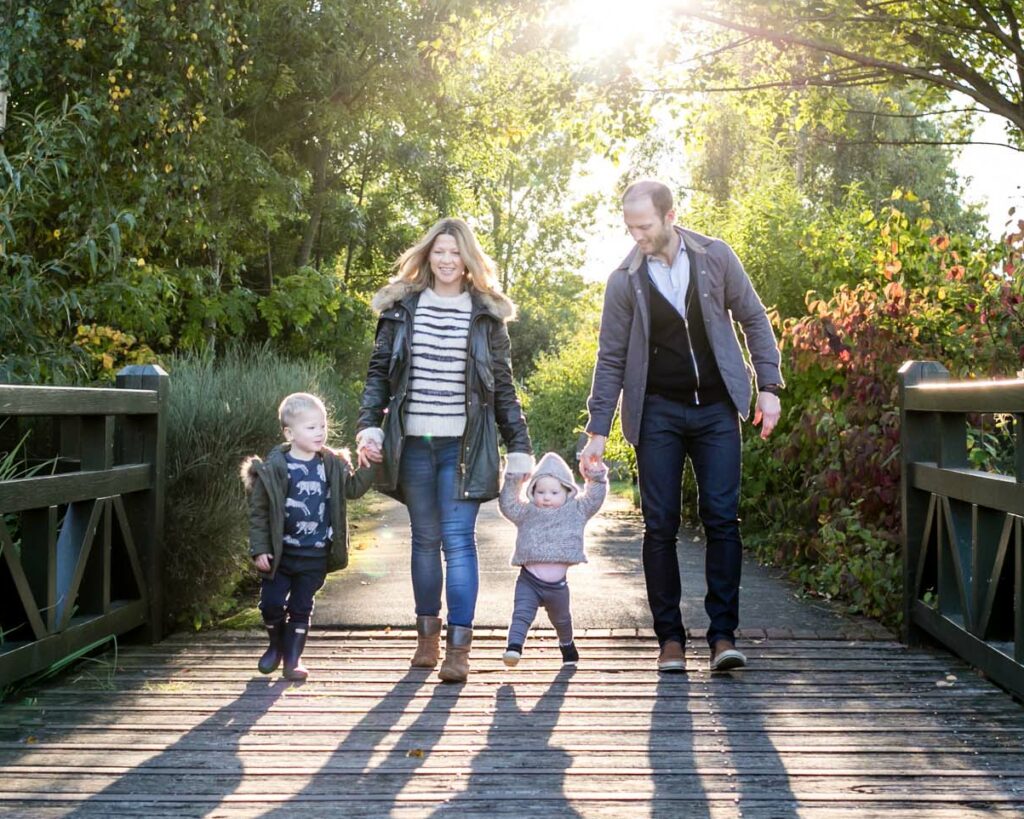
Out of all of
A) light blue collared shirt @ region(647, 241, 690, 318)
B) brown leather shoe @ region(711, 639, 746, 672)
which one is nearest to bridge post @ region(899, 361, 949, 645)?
brown leather shoe @ region(711, 639, 746, 672)

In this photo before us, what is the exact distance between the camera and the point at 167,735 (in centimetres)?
446

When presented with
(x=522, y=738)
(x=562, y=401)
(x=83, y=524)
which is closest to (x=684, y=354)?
(x=522, y=738)

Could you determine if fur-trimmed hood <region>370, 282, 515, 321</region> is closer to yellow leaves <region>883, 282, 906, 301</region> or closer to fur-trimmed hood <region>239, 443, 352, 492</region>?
fur-trimmed hood <region>239, 443, 352, 492</region>

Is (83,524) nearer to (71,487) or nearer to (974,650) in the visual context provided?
(71,487)

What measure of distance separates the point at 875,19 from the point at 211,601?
844cm

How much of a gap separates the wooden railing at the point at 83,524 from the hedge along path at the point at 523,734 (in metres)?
0.21

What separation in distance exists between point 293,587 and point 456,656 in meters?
0.71

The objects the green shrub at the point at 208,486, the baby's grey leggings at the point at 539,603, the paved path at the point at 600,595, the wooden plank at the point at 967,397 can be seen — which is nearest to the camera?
the wooden plank at the point at 967,397

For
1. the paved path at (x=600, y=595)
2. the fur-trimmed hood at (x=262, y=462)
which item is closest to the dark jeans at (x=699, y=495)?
the paved path at (x=600, y=595)

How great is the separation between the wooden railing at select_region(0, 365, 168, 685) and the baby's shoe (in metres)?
1.65

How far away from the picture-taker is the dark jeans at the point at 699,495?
5.31 metres

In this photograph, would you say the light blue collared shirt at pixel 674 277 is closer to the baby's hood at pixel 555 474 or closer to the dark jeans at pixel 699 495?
the dark jeans at pixel 699 495

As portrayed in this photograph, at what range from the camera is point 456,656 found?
211 inches

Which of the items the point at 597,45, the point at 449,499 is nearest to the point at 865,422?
the point at 449,499
